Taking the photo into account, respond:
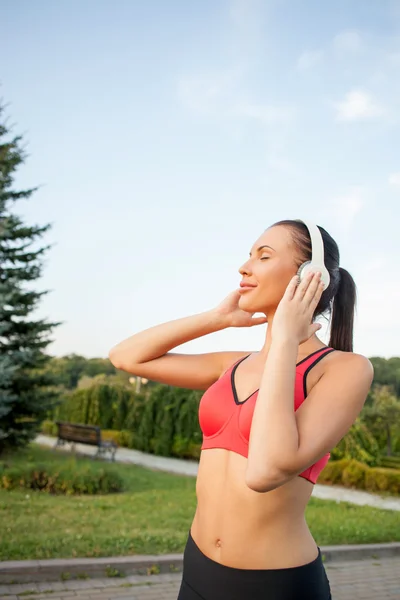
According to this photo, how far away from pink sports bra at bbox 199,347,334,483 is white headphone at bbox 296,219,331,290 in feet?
0.80

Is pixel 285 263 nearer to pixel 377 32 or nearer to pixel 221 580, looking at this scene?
pixel 221 580

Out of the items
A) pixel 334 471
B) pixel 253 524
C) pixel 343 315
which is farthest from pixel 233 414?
pixel 334 471

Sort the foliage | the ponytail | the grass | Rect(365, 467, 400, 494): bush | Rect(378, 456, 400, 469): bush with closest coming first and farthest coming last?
the ponytail < the grass < Rect(365, 467, 400, 494): bush < the foliage < Rect(378, 456, 400, 469): bush

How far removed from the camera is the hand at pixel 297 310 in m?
1.51

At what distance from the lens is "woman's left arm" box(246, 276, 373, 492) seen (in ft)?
4.61

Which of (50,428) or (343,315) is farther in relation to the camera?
(50,428)

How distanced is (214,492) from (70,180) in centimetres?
885

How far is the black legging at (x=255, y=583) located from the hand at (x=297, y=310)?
641 millimetres

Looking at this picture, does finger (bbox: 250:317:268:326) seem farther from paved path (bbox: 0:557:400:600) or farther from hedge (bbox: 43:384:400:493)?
hedge (bbox: 43:384:400:493)

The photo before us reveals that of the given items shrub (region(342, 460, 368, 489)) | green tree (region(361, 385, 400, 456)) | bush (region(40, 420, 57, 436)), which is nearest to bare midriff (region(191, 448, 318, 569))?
shrub (region(342, 460, 368, 489))

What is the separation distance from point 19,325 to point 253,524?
13.9 metres

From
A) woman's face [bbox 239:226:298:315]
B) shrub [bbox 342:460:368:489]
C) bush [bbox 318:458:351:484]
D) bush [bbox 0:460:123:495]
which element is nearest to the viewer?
woman's face [bbox 239:226:298:315]

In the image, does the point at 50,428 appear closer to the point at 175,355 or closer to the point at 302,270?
the point at 175,355

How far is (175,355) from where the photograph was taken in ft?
6.95
